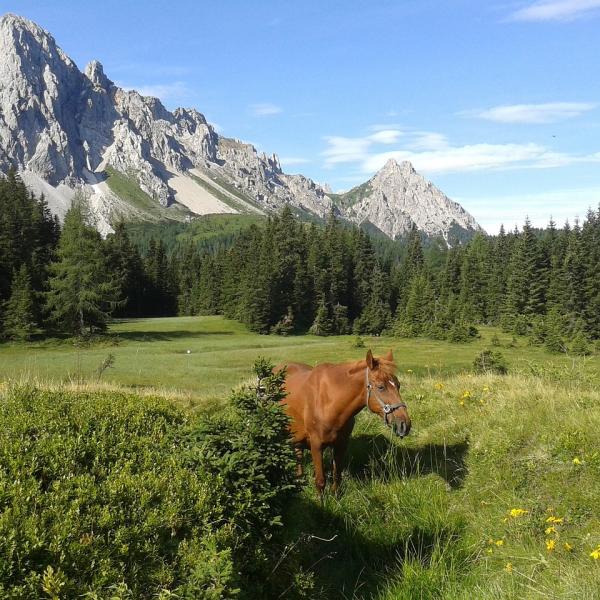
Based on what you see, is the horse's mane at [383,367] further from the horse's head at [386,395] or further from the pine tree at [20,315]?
the pine tree at [20,315]

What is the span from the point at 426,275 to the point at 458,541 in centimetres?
10630

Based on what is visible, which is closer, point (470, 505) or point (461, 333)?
point (470, 505)

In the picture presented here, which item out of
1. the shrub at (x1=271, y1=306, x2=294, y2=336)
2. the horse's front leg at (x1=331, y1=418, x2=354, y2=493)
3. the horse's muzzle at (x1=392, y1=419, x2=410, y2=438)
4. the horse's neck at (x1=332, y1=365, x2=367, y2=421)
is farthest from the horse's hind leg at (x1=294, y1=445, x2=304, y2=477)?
the shrub at (x1=271, y1=306, x2=294, y2=336)

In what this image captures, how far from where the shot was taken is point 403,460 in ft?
26.8

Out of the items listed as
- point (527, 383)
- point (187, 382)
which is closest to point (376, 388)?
point (527, 383)

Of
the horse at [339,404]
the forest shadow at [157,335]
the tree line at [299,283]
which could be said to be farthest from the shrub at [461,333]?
the horse at [339,404]

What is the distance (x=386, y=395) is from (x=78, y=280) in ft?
176

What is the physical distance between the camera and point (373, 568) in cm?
608

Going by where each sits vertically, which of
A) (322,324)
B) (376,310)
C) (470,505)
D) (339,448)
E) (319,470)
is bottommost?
(322,324)

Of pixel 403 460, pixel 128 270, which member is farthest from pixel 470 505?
pixel 128 270

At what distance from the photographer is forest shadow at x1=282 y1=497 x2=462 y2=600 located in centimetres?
545

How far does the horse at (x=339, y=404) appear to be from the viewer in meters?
7.45

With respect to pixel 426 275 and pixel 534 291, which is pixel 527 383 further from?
pixel 426 275

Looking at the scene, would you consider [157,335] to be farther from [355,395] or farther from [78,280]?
[355,395]
